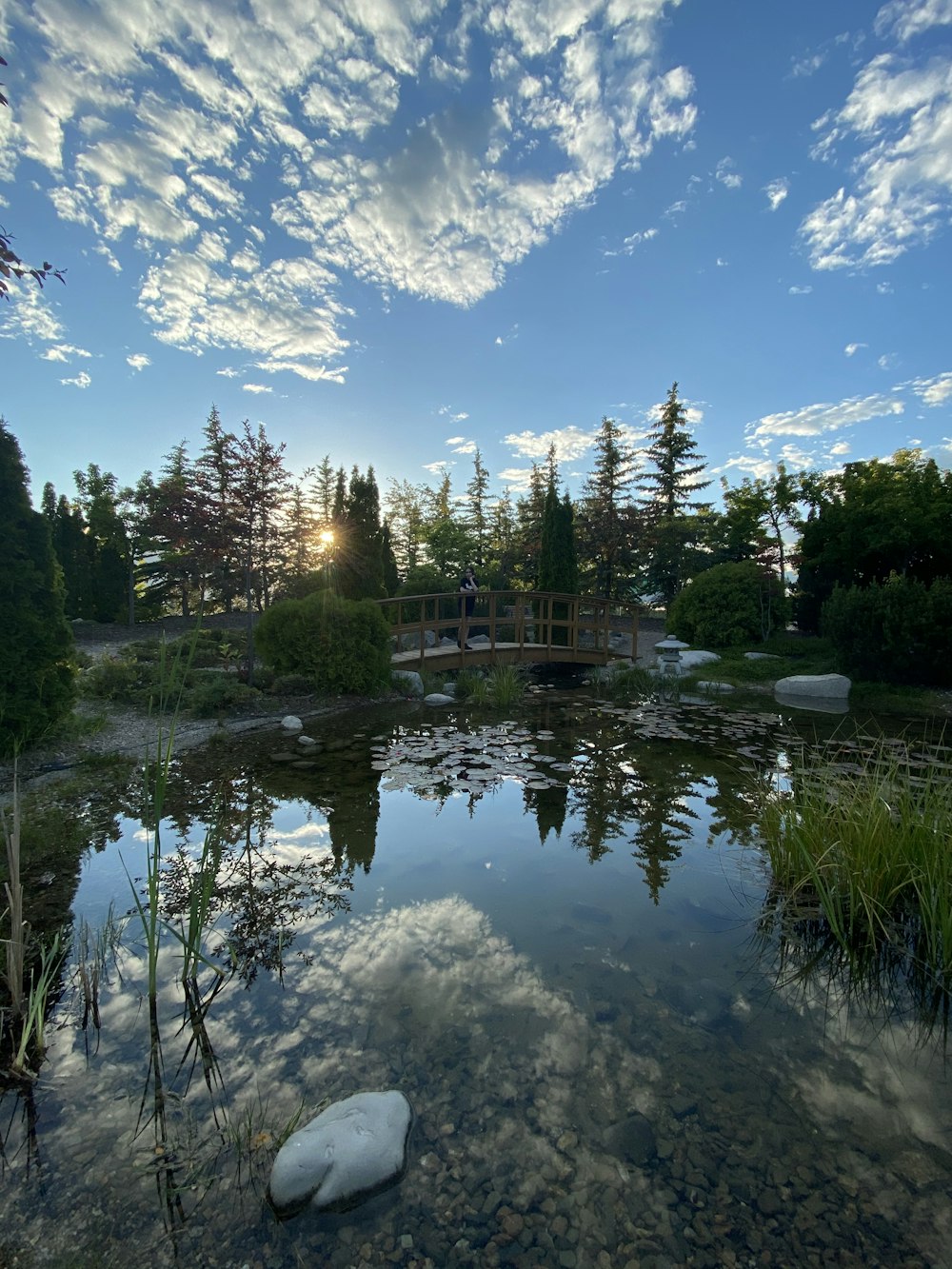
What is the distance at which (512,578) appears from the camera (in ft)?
87.3

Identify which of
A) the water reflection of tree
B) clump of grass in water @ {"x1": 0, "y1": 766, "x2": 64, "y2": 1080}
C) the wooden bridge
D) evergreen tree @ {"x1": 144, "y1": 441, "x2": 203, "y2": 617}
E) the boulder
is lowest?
the boulder

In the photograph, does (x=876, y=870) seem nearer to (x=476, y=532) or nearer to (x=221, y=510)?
(x=221, y=510)

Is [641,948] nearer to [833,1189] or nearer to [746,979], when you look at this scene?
[746,979]

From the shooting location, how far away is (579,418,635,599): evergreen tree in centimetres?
2322

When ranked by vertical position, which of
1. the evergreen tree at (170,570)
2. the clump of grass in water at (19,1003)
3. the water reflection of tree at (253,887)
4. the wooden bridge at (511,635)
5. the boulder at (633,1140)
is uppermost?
the evergreen tree at (170,570)

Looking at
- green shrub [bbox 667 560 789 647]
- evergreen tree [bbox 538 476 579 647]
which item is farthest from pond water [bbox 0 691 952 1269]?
evergreen tree [bbox 538 476 579 647]

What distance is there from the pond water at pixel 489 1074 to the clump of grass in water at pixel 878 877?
275 millimetres

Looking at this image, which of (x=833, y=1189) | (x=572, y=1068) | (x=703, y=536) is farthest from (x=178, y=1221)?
(x=703, y=536)

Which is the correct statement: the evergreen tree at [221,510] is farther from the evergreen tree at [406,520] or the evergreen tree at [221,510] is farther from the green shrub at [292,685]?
the evergreen tree at [406,520]

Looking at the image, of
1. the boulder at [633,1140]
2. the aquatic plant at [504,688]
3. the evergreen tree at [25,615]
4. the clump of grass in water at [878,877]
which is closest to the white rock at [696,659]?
the aquatic plant at [504,688]

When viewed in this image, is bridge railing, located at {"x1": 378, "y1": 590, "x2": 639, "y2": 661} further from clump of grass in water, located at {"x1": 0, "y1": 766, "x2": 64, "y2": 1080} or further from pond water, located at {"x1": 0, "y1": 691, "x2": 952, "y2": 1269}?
clump of grass in water, located at {"x1": 0, "y1": 766, "x2": 64, "y2": 1080}

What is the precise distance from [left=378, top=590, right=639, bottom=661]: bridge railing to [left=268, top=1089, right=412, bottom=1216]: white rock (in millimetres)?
8210

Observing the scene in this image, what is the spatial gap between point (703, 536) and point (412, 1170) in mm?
22715

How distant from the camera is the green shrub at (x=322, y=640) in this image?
8938 millimetres
